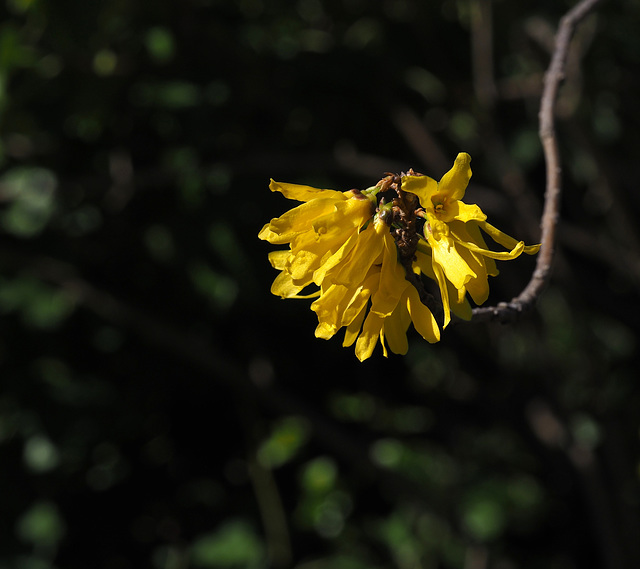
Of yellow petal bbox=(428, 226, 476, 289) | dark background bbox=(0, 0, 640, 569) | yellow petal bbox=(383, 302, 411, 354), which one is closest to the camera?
yellow petal bbox=(428, 226, 476, 289)

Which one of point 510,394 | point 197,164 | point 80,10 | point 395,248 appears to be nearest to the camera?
point 395,248

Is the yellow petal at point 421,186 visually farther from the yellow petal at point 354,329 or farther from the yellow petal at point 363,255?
the yellow petal at point 354,329

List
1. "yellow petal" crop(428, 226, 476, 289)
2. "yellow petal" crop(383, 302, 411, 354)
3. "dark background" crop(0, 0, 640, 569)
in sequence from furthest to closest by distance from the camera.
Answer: "dark background" crop(0, 0, 640, 569) < "yellow petal" crop(383, 302, 411, 354) < "yellow petal" crop(428, 226, 476, 289)

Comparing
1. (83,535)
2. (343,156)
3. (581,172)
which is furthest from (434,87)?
(83,535)

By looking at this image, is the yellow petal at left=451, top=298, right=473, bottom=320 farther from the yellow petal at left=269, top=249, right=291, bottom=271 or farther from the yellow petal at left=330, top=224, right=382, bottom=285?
the yellow petal at left=269, top=249, right=291, bottom=271

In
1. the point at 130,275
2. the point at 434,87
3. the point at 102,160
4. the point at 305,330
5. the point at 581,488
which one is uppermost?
the point at 434,87

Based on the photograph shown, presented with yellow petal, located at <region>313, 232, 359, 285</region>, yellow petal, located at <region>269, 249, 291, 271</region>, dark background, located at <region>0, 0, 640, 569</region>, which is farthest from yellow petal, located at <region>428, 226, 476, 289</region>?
dark background, located at <region>0, 0, 640, 569</region>

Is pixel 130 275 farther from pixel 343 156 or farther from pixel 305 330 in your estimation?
pixel 343 156
